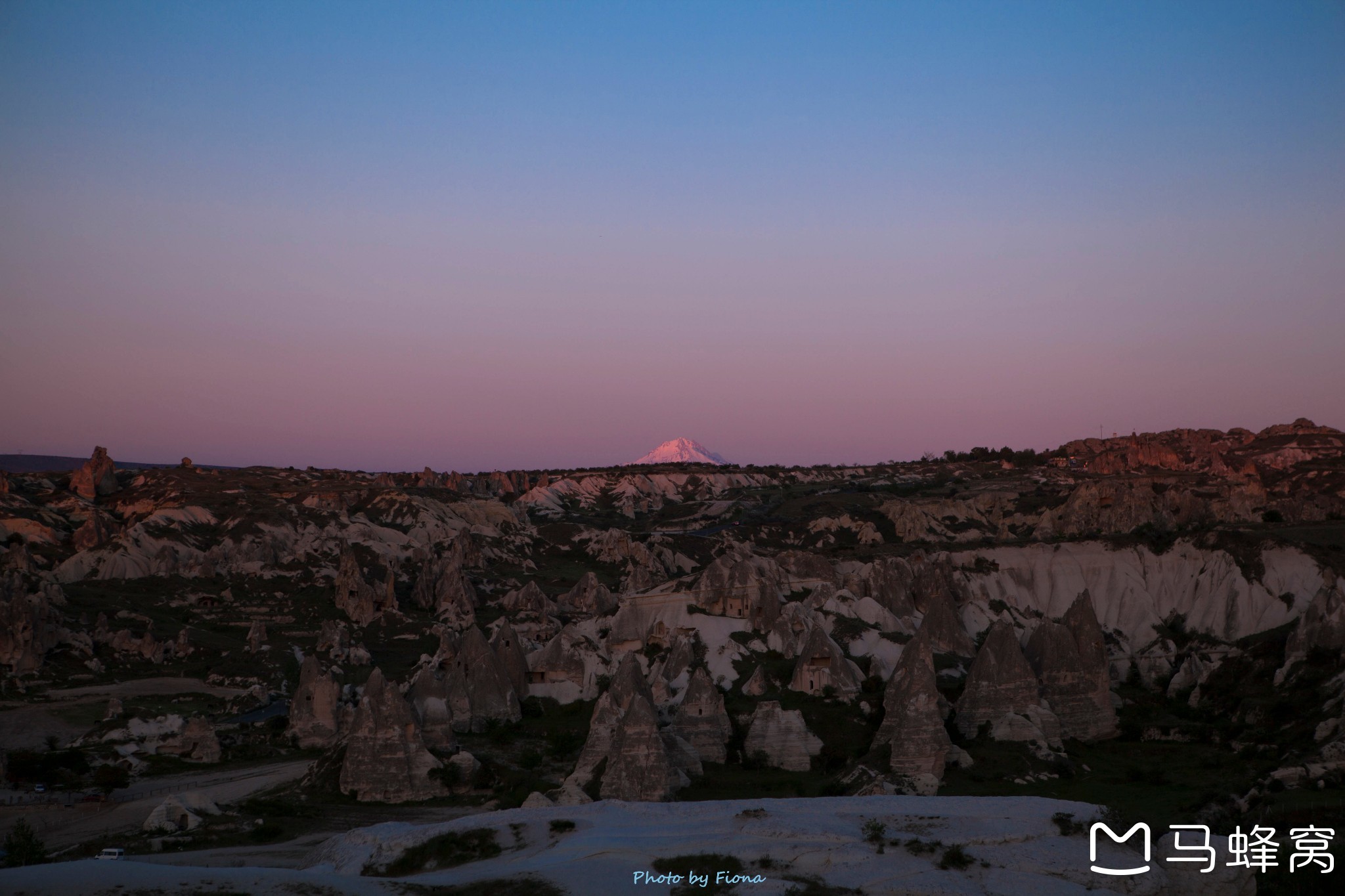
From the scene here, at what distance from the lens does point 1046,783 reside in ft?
133

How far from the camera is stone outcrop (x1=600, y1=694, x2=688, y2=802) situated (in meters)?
38.7

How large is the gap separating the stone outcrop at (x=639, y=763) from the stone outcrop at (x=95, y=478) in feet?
377

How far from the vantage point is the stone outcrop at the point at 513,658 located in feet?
177

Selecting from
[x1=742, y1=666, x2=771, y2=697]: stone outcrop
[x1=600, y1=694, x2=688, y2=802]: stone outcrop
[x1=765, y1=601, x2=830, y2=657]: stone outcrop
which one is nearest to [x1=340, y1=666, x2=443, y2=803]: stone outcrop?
[x1=600, y1=694, x2=688, y2=802]: stone outcrop

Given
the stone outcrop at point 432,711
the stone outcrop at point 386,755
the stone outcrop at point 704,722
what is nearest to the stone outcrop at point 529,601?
the stone outcrop at point 432,711

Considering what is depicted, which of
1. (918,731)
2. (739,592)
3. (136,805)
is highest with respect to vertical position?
(739,592)

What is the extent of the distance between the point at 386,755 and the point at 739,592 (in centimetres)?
2244

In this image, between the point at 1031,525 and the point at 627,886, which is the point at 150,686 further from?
the point at 1031,525

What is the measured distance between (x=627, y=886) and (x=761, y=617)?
106ft

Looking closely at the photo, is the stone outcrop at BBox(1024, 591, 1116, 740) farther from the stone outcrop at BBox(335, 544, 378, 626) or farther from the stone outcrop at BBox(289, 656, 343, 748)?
the stone outcrop at BBox(335, 544, 378, 626)

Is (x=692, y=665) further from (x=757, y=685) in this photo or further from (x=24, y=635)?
(x=24, y=635)

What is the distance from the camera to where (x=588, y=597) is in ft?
273

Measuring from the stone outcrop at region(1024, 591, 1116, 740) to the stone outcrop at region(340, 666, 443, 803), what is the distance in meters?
25.4

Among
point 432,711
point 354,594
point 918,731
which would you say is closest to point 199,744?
point 432,711
